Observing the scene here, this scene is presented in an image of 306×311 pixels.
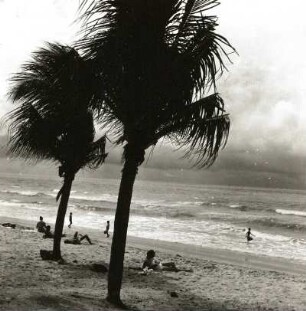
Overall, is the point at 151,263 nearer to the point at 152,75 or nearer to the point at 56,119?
the point at 56,119

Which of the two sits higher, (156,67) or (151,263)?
(156,67)

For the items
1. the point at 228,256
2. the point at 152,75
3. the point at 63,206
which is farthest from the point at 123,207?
the point at 228,256

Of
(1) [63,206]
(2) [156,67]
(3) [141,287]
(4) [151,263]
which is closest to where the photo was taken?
(2) [156,67]

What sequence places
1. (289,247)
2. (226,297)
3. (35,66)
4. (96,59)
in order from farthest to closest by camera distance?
(289,247) → (226,297) → (35,66) → (96,59)

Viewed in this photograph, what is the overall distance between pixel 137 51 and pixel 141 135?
4.00 feet

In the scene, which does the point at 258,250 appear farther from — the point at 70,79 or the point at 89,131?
the point at 70,79

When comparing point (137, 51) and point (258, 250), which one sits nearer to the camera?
point (137, 51)

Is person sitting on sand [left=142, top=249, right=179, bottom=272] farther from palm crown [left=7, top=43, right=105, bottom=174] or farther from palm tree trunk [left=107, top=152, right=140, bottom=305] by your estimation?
palm tree trunk [left=107, top=152, right=140, bottom=305]

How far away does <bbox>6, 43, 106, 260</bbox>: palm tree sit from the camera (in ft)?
20.6

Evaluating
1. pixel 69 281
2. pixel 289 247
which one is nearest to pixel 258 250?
pixel 289 247

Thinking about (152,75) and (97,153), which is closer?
(152,75)

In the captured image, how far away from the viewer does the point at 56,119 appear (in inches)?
374

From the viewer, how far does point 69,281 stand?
8750mm

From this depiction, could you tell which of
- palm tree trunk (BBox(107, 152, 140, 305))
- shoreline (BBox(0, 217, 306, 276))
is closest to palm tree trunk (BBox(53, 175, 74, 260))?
palm tree trunk (BBox(107, 152, 140, 305))
